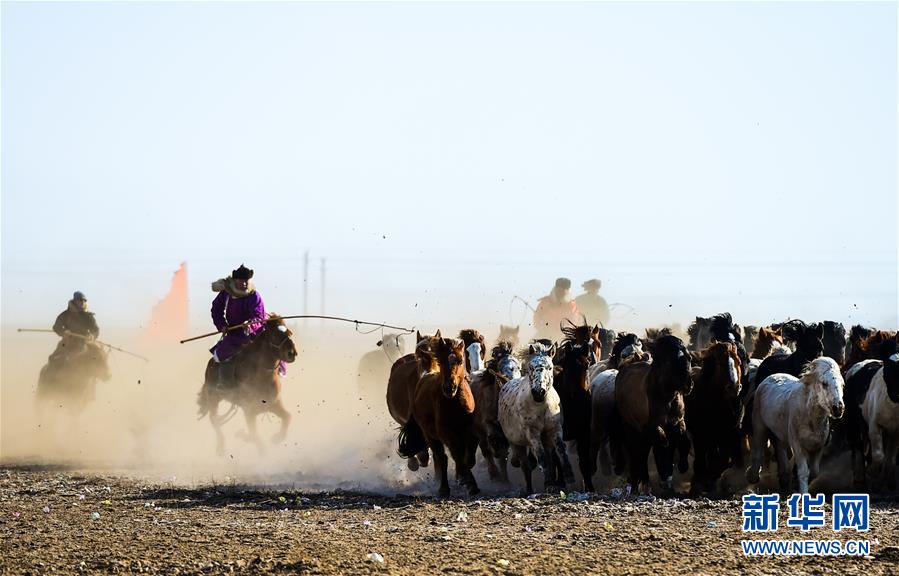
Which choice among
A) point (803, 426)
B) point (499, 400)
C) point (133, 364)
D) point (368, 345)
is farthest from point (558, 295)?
point (368, 345)

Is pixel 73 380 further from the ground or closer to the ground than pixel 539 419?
closer to the ground

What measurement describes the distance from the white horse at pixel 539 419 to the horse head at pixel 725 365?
1.75 m

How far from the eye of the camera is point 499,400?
1808 cm

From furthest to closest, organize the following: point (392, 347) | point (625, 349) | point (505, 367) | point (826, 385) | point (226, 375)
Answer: point (392, 347), point (226, 375), point (625, 349), point (505, 367), point (826, 385)

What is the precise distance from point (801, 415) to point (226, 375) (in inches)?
455

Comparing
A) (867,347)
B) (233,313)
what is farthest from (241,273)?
(867,347)

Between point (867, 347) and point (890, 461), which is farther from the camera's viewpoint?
point (867, 347)

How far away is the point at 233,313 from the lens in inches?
982

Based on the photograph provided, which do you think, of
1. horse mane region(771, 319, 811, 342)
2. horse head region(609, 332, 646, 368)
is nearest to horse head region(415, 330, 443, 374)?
horse head region(609, 332, 646, 368)

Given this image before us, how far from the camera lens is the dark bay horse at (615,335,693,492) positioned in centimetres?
1630

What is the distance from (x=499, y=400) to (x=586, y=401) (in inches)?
45.4

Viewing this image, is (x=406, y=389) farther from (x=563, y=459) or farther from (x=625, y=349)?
(x=563, y=459)

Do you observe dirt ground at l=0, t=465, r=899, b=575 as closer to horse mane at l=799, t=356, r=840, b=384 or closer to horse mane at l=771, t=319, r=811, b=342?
horse mane at l=799, t=356, r=840, b=384

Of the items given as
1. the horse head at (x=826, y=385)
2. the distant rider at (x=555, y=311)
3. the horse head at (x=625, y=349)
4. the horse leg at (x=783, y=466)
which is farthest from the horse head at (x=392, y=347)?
the horse head at (x=826, y=385)
